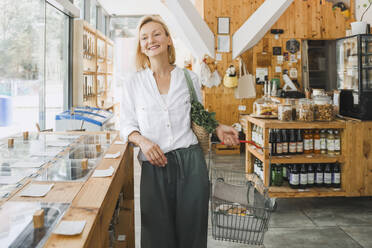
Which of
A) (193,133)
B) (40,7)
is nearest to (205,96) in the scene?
(40,7)

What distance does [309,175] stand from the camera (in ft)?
11.9

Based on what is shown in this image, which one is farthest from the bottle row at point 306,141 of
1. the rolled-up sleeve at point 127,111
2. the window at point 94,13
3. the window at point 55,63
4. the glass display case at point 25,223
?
the window at point 94,13

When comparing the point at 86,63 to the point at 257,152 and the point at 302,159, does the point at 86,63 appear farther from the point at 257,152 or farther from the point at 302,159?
the point at 302,159

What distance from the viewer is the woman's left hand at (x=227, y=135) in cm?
185

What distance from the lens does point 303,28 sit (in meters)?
7.21

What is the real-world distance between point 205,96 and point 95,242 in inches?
255

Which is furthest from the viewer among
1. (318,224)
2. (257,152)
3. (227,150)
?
(227,150)

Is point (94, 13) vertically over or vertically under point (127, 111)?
over

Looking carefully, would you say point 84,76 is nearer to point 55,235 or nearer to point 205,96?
point 205,96

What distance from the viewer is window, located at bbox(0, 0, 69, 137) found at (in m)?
3.85

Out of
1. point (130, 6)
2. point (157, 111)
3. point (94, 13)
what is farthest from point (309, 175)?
point (130, 6)

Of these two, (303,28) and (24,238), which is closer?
(24,238)

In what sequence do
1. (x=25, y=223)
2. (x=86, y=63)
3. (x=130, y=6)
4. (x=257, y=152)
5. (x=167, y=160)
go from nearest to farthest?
1. (x=25, y=223)
2. (x=167, y=160)
3. (x=257, y=152)
4. (x=86, y=63)
5. (x=130, y=6)

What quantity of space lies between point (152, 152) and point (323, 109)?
8.40ft
